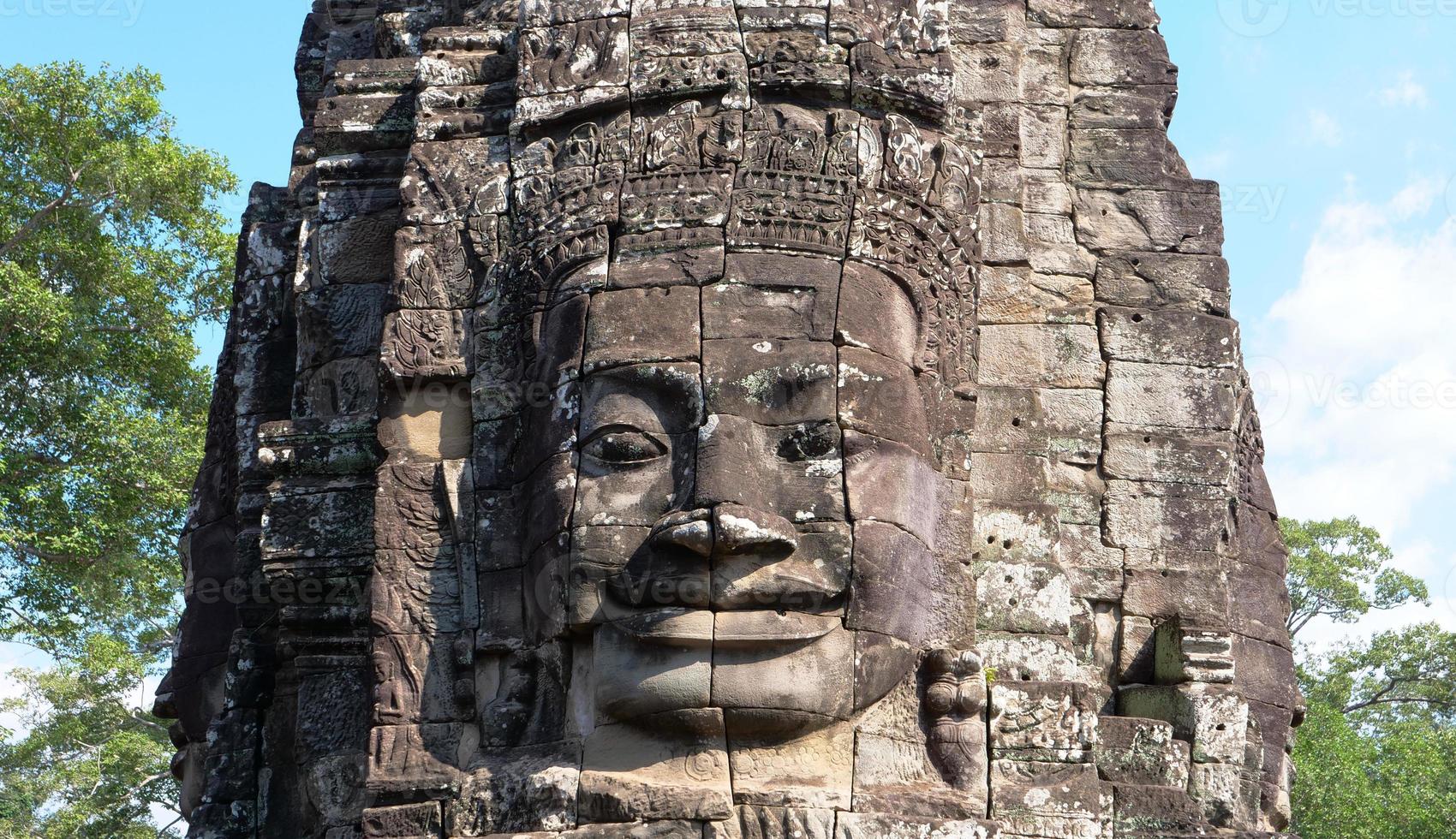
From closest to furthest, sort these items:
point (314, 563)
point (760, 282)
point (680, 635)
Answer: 1. point (680, 635)
2. point (760, 282)
3. point (314, 563)

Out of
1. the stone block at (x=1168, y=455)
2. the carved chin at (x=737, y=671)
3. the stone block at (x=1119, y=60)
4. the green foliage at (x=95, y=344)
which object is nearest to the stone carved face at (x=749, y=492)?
the carved chin at (x=737, y=671)

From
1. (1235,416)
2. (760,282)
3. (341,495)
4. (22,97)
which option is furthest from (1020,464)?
(22,97)

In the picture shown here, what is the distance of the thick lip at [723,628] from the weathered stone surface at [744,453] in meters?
0.02

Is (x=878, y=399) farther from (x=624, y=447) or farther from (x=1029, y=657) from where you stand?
(x=1029, y=657)

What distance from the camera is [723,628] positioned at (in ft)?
25.1

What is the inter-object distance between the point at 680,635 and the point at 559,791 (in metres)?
0.82

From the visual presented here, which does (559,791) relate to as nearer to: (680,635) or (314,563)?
(680,635)

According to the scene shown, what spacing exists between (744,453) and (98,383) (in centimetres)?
1290

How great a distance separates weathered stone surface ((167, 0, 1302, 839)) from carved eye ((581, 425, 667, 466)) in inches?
0.7

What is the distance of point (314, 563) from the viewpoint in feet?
29.9

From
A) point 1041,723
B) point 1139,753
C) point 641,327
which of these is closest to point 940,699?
point 1041,723

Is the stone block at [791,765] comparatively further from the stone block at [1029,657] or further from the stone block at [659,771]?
the stone block at [1029,657]

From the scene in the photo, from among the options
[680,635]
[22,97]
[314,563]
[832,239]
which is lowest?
[680,635]

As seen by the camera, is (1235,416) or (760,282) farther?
(1235,416)
